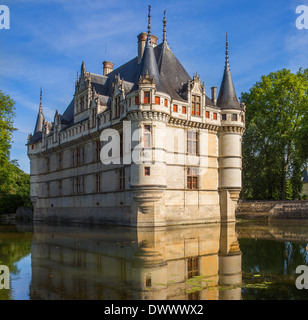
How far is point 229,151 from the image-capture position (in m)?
Answer: 28.2

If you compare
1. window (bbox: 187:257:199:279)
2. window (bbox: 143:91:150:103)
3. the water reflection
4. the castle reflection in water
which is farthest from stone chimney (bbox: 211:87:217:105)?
window (bbox: 187:257:199:279)

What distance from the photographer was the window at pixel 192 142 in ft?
88.0

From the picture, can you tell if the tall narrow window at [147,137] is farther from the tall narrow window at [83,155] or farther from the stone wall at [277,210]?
the stone wall at [277,210]

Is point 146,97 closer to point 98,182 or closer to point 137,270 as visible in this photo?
point 98,182

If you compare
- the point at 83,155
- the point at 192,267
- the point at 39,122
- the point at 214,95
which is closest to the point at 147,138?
the point at 214,95

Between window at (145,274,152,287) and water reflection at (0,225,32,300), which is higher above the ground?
window at (145,274,152,287)

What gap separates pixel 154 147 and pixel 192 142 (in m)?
4.60

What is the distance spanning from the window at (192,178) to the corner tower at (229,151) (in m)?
2.35

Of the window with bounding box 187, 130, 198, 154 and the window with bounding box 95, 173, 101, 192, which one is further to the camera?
the window with bounding box 95, 173, 101, 192

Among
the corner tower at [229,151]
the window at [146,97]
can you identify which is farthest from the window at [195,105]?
the window at [146,97]

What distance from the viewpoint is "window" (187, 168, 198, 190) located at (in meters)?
26.5

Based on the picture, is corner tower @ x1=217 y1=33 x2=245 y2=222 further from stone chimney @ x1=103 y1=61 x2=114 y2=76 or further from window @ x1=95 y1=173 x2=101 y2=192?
stone chimney @ x1=103 y1=61 x2=114 y2=76
